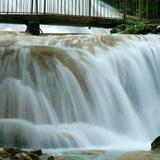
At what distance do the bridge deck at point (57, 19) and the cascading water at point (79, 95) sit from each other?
3.40 meters

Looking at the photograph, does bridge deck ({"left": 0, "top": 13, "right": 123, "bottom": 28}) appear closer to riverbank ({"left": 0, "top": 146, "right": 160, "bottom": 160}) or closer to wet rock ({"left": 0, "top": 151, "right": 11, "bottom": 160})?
riverbank ({"left": 0, "top": 146, "right": 160, "bottom": 160})

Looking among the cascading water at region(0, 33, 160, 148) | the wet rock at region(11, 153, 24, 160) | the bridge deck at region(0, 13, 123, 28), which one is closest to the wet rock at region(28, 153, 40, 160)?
the wet rock at region(11, 153, 24, 160)

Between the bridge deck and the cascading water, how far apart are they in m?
3.40

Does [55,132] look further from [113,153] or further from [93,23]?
[93,23]

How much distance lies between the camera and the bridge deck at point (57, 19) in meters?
19.2

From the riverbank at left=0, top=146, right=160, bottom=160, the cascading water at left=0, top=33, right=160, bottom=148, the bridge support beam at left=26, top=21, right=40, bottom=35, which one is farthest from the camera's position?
the bridge support beam at left=26, top=21, right=40, bottom=35

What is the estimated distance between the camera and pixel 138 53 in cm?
1566

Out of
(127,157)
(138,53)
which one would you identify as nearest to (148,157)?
(127,157)

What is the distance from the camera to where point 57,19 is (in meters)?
19.8

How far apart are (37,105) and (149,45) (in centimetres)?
492

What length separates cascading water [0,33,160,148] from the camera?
1175 centimetres

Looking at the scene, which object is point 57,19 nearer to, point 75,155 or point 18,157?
point 75,155

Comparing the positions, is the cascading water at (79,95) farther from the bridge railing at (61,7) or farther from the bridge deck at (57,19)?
the bridge railing at (61,7)

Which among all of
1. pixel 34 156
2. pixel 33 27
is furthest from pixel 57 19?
pixel 34 156
